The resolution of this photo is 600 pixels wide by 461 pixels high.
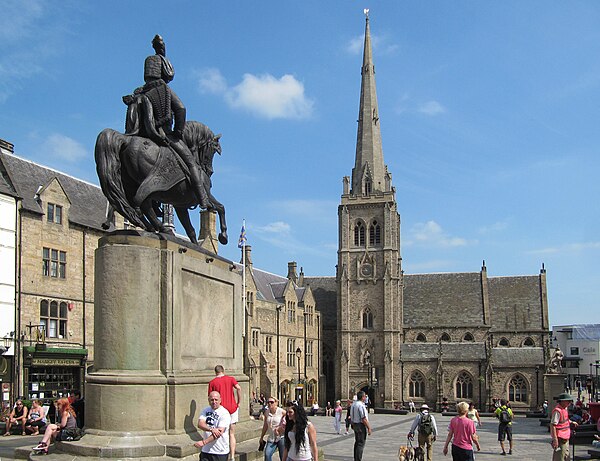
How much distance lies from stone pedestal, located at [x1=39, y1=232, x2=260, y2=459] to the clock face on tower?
64.5 m

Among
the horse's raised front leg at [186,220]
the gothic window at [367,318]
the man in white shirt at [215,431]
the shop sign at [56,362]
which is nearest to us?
the man in white shirt at [215,431]

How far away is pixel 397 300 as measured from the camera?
72938 millimetres

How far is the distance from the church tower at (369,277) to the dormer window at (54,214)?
139 feet

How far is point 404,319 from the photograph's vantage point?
79062mm

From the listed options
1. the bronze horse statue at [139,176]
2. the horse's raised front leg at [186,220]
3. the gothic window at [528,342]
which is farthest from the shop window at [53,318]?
the gothic window at [528,342]

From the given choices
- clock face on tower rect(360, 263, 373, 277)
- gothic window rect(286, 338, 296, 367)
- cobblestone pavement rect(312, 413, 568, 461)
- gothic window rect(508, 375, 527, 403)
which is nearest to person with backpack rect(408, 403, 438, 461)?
cobblestone pavement rect(312, 413, 568, 461)

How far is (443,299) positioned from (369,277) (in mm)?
11116

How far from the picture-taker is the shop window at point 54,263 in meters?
32.8

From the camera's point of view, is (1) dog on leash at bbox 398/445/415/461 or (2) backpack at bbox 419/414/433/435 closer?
(1) dog on leash at bbox 398/445/415/461

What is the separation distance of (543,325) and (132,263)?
73942mm

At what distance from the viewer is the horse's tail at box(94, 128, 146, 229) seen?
10.1 meters

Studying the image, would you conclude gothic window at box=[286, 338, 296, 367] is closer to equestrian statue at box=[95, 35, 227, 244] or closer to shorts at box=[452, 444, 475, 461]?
shorts at box=[452, 444, 475, 461]

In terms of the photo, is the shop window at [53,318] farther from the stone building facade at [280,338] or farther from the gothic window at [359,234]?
the gothic window at [359,234]

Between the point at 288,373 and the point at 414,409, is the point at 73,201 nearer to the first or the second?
the point at 288,373
